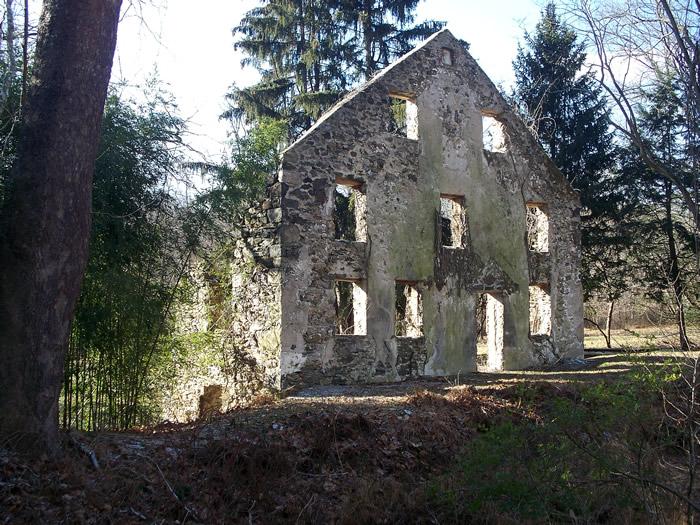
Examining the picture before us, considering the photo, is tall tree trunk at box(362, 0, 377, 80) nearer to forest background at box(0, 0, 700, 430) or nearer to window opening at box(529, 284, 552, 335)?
forest background at box(0, 0, 700, 430)

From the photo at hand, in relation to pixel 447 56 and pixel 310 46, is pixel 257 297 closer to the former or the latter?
pixel 447 56

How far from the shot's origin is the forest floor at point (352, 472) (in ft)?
17.9

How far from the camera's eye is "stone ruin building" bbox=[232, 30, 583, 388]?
11.3 m

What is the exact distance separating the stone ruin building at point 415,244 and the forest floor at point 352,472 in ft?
11.1

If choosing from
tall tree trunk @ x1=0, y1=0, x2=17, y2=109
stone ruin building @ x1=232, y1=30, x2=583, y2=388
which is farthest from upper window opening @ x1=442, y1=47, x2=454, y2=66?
tall tree trunk @ x1=0, y1=0, x2=17, y2=109

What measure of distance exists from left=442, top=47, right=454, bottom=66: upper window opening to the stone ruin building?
4 cm

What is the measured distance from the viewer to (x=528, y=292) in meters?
14.6

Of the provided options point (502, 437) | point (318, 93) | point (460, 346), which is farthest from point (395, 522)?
point (318, 93)

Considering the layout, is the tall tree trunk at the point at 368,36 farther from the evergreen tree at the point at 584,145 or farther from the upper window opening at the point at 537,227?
the upper window opening at the point at 537,227

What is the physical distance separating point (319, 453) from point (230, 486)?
1361 millimetres

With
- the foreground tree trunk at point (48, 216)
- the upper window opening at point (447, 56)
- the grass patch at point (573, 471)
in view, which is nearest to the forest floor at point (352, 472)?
the grass patch at point (573, 471)

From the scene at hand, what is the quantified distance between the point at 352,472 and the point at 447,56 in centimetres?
967

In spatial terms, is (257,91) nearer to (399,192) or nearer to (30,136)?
(399,192)

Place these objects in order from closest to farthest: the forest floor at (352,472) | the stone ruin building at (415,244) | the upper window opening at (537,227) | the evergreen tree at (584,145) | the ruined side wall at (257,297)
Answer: the forest floor at (352,472) → the ruined side wall at (257,297) → the stone ruin building at (415,244) → the upper window opening at (537,227) → the evergreen tree at (584,145)
